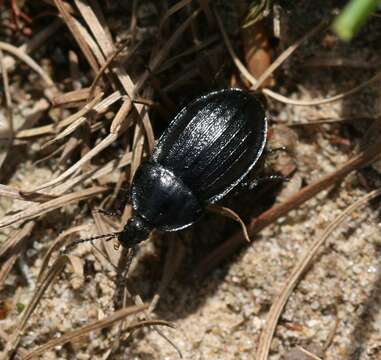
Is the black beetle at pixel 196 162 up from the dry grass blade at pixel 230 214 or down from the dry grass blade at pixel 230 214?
up

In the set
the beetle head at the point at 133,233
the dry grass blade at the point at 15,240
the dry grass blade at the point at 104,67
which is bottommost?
the beetle head at the point at 133,233

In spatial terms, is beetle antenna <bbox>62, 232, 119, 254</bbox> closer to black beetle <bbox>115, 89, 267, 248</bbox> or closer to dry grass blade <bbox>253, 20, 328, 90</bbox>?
black beetle <bbox>115, 89, 267, 248</bbox>

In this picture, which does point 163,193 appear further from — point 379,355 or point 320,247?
point 379,355

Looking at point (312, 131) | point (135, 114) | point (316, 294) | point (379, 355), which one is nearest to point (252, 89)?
point (312, 131)

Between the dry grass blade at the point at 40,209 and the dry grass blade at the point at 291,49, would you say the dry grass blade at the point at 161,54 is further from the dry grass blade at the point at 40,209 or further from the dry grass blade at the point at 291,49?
the dry grass blade at the point at 40,209

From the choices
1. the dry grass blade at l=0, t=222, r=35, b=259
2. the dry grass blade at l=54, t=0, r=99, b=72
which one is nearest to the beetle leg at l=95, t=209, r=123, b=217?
the dry grass blade at l=0, t=222, r=35, b=259

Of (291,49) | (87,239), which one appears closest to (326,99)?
(291,49)

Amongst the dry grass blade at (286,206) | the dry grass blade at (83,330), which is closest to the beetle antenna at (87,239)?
the dry grass blade at (83,330)

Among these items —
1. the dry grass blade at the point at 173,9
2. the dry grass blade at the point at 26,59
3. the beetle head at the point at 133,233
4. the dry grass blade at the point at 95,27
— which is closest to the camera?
the dry grass blade at the point at 173,9
